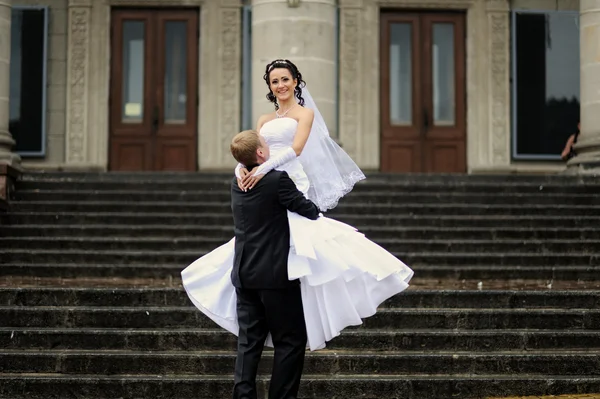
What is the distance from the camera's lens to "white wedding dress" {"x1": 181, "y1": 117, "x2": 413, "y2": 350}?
664 cm

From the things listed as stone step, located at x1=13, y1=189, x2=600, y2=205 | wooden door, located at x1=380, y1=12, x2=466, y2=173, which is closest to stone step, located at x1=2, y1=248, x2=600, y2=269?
stone step, located at x1=13, y1=189, x2=600, y2=205

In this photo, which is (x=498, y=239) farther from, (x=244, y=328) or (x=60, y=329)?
(x=244, y=328)

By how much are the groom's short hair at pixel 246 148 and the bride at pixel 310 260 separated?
0.07 meters

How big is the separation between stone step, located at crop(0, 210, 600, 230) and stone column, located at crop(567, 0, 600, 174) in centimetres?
312

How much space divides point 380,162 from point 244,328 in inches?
552

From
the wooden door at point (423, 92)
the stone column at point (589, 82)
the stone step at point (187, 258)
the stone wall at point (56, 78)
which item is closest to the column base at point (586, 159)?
the stone column at point (589, 82)

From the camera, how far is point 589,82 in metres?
A: 17.2

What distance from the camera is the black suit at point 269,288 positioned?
6.61 metres

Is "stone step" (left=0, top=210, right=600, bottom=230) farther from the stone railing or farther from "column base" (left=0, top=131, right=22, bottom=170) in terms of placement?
"column base" (left=0, top=131, right=22, bottom=170)

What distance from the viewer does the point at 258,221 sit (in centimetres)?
670

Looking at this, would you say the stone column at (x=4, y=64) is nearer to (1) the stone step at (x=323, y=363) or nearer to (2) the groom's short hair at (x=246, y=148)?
(1) the stone step at (x=323, y=363)

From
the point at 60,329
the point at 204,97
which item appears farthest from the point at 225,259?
the point at 204,97

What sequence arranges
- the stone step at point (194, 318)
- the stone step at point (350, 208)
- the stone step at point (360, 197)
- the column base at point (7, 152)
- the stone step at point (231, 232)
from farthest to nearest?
the column base at point (7, 152)
the stone step at point (360, 197)
the stone step at point (350, 208)
the stone step at point (231, 232)
the stone step at point (194, 318)

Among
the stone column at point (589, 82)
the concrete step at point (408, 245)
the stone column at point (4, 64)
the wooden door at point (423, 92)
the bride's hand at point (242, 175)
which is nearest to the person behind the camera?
the bride's hand at point (242, 175)
